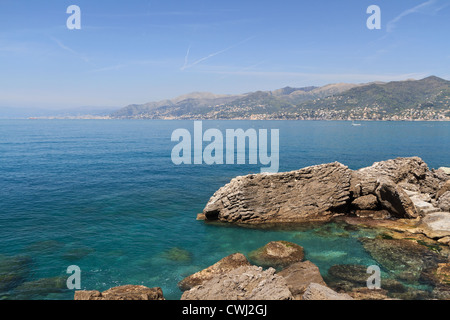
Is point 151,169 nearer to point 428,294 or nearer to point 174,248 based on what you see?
point 174,248

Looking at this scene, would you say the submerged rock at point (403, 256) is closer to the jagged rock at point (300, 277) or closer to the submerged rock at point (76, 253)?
the jagged rock at point (300, 277)

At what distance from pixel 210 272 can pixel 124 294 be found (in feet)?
25.0

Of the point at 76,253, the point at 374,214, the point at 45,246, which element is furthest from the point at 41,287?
the point at 374,214

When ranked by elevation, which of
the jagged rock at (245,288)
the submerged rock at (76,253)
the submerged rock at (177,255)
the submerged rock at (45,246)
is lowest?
the submerged rock at (177,255)

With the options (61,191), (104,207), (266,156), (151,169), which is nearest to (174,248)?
(104,207)

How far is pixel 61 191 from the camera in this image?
43.8 meters

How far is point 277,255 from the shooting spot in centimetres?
2509

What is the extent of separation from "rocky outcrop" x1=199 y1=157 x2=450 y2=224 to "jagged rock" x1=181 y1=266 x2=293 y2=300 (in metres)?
16.9

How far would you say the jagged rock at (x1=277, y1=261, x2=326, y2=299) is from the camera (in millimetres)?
18406

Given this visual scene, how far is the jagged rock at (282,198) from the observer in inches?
1334

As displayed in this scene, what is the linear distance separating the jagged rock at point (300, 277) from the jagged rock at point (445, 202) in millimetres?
22144

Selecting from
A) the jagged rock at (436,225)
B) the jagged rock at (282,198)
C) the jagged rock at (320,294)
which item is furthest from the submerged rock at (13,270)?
the jagged rock at (436,225)

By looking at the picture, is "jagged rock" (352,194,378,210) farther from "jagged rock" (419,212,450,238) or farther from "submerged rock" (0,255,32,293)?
"submerged rock" (0,255,32,293)

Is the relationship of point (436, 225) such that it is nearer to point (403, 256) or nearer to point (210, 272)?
point (403, 256)
